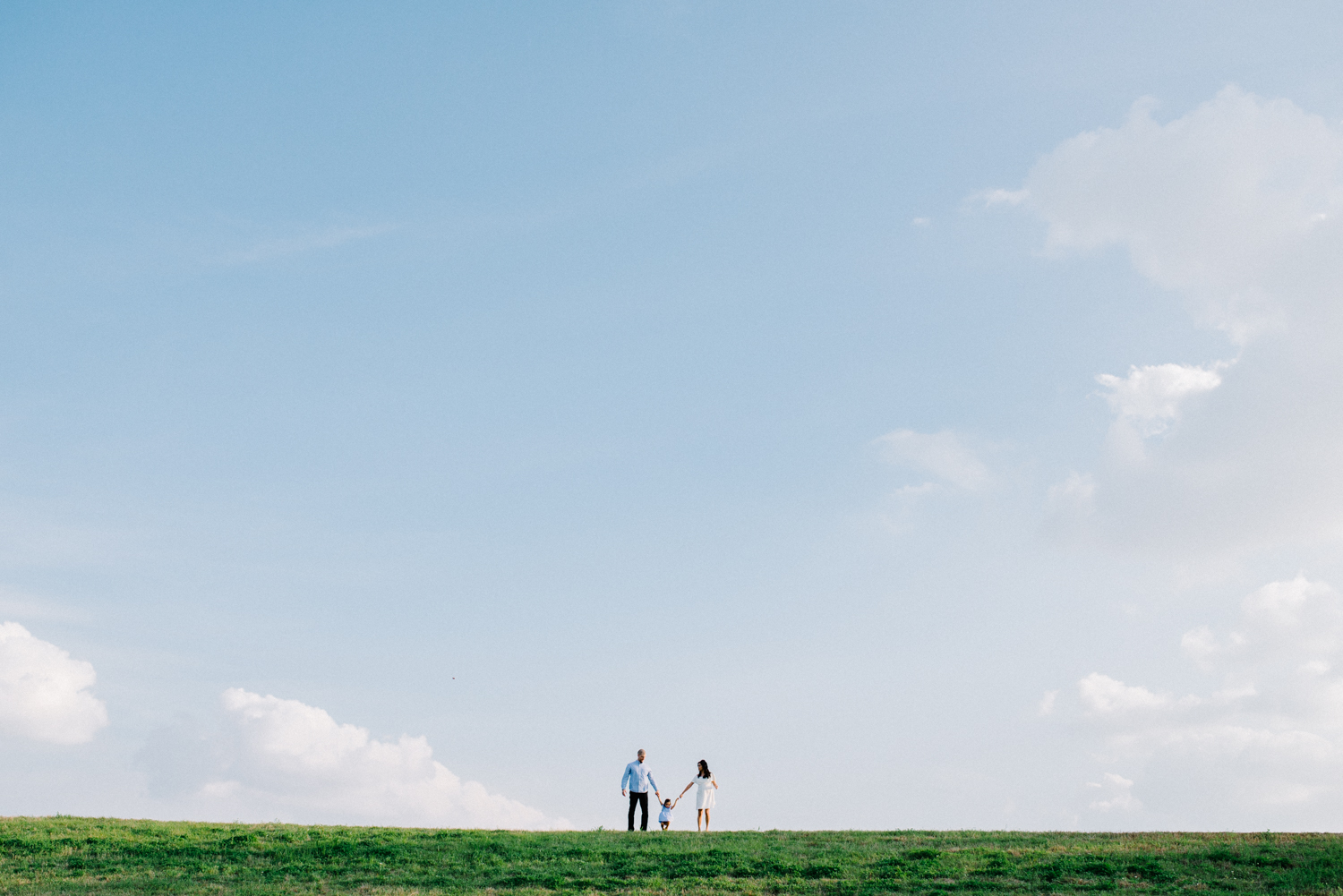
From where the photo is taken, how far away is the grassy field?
23.9 m

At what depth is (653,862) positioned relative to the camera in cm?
2578

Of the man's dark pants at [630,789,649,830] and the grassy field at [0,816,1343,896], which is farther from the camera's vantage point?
the man's dark pants at [630,789,649,830]

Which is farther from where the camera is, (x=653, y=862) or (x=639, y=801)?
(x=639, y=801)

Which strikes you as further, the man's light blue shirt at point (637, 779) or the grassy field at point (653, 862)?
the man's light blue shirt at point (637, 779)

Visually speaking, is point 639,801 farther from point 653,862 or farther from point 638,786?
point 653,862

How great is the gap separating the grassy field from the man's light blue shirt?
3.93 metres

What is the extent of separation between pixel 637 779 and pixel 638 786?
242 mm

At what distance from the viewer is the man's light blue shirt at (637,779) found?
3416 centimetres

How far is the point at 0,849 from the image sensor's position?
2767cm

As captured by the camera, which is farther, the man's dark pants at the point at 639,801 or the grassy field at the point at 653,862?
the man's dark pants at the point at 639,801

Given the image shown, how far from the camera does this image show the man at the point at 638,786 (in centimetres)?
3412

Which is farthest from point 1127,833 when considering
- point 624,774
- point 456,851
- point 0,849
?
point 0,849

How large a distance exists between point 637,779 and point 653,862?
8.42m

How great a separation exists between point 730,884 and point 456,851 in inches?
315
